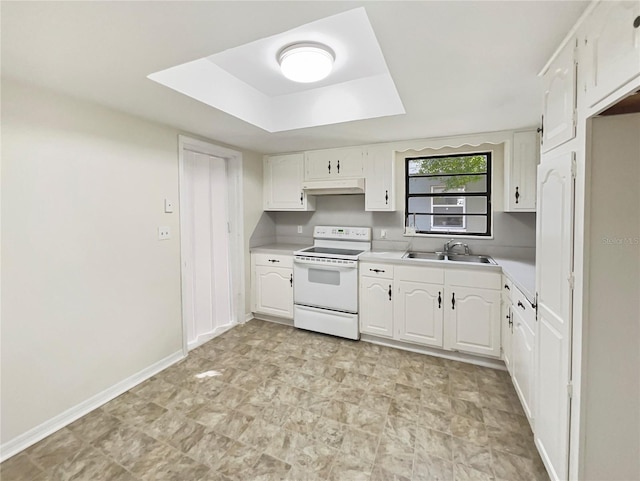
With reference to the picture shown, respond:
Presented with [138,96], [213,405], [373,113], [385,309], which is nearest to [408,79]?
[373,113]

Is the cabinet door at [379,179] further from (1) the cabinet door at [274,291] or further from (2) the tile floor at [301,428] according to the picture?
(2) the tile floor at [301,428]

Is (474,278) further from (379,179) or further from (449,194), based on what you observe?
(379,179)

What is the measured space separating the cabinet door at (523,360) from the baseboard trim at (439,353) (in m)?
0.45

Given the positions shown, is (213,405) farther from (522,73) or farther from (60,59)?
(522,73)

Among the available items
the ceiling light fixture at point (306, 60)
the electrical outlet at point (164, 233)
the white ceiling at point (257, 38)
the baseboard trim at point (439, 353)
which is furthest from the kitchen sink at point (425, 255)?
the electrical outlet at point (164, 233)

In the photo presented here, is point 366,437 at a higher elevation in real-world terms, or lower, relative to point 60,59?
lower

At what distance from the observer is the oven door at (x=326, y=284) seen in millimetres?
3090

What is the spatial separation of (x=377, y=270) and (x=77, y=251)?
2500 mm

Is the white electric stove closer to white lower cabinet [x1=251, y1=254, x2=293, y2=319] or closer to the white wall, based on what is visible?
white lower cabinet [x1=251, y1=254, x2=293, y2=319]

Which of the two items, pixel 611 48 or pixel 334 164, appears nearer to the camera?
pixel 611 48

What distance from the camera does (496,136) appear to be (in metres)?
2.78

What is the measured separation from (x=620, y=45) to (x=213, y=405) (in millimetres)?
2774

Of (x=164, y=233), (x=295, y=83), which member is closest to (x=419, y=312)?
(x=295, y=83)

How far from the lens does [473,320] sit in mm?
2615
